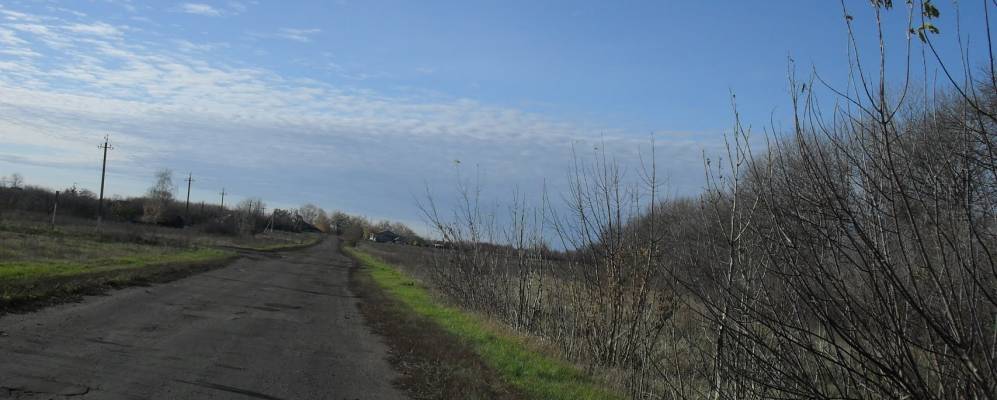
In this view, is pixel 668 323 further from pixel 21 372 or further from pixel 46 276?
pixel 46 276

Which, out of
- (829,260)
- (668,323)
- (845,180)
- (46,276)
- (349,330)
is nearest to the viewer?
(845,180)

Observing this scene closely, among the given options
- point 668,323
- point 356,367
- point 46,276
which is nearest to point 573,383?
point 668,323

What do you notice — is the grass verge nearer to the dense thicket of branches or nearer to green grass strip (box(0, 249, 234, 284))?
green grass strip (box(0, 249, 234, 284))

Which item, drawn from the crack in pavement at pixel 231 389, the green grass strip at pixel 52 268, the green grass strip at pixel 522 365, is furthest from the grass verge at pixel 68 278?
the green grass strip at pixel 522 365

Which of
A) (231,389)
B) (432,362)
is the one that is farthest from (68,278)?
(231,389)

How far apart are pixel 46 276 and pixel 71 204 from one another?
2981 inches

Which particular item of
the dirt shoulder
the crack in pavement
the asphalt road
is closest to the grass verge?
the asphalt road

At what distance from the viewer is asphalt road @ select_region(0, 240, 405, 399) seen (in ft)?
26.2

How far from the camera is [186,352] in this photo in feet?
34.2

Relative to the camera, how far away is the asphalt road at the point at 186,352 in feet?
26.2

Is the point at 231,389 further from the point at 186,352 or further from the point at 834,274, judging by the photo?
→ the point at 834,274

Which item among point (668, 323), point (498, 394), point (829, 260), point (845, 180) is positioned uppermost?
point (845, 180)

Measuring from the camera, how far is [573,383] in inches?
401

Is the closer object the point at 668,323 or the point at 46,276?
the point at 668,323
